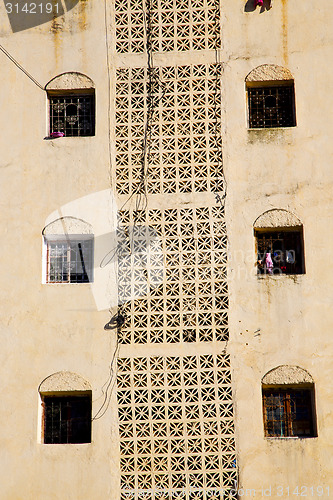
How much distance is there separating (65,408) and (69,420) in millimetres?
189

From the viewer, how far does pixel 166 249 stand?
41.8ft

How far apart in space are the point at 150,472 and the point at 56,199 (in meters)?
4.40

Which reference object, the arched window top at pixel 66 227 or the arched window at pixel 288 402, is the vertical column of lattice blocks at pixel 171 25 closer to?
the arched window top at pixel 66 227

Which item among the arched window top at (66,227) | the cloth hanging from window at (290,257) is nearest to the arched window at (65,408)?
the arched window top at (66,227)

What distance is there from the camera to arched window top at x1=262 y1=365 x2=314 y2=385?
479 inches

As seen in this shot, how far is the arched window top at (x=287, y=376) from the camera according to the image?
12172 mm

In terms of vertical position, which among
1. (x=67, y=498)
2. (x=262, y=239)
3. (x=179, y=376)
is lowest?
(x=67, y=498)

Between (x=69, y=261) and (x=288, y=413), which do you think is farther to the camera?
(x=69, y=261)

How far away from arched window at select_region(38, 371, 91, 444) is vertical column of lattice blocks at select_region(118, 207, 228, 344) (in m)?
1.00

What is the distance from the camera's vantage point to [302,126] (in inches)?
511

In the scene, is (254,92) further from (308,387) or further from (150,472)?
(150,472)

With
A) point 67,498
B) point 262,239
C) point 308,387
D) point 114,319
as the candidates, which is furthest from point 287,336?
point 67,498

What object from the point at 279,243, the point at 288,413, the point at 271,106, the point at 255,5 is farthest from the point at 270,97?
the point at 288,413

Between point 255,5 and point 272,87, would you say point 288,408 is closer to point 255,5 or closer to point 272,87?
point 272,87
